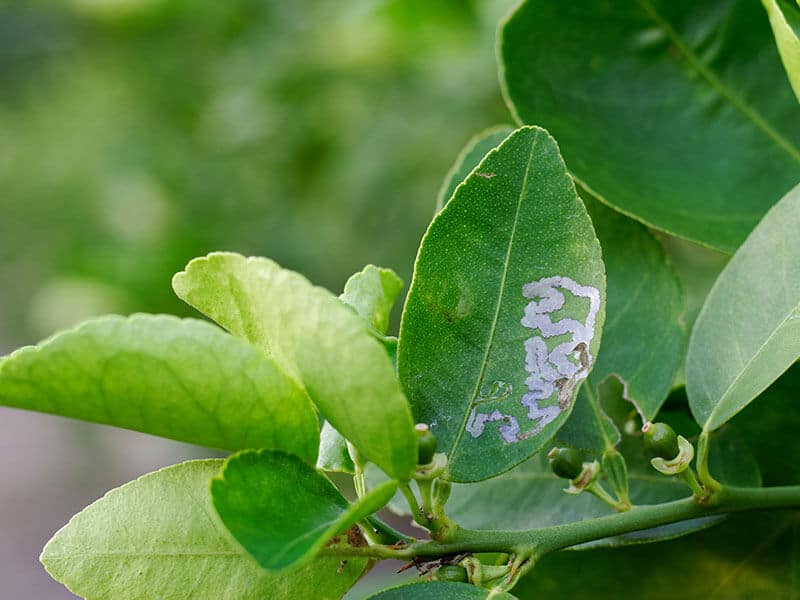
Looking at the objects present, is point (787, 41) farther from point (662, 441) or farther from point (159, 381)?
point (159, 381)

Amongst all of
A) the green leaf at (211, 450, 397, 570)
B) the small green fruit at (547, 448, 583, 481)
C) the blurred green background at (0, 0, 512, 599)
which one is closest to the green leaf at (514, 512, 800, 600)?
the small green fruit at (547, 448, 583, 481)

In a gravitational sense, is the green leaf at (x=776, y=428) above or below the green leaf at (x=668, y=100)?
below

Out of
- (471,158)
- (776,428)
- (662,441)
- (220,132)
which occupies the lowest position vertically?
(220,132)

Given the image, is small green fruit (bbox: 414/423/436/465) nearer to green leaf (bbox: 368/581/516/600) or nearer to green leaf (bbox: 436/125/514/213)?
green leaf (bbox: 368/581/516/600)

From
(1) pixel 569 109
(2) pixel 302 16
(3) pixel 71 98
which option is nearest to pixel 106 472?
(3) pixel 71 98

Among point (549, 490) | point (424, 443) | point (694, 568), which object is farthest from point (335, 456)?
point (694, 568)

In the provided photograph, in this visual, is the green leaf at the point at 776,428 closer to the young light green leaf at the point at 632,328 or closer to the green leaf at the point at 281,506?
the young light green leaf at the point at 632,328

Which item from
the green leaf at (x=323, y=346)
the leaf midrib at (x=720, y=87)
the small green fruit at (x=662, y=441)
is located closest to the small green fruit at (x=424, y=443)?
the green leaf at (x=323, y=346)
